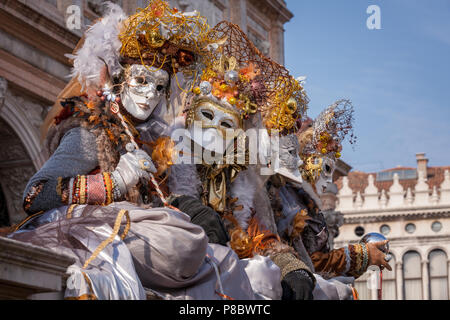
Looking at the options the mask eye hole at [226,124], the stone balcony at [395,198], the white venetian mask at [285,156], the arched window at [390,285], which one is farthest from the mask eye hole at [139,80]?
the arched window at [390,285]

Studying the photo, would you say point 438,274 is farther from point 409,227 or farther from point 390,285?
point 409,227

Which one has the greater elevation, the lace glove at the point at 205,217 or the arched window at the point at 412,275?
the lace glove at the point at 205,217

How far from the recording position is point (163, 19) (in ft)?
15.4

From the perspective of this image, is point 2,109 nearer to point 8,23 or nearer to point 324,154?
point 8,23

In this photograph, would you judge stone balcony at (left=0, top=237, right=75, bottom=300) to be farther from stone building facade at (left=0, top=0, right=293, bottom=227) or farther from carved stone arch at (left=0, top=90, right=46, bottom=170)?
carved stone arch at (left=0, top=90, right=46, bottom=170)

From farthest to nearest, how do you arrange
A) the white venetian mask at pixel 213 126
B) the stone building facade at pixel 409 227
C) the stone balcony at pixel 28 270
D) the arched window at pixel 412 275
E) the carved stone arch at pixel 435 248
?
the arched window at pixel 412 275 < the carved stone arch at pixel 435 248 < the stone building facade at pixel 409 227 < the white venetian mask at pixel 213 126 < the stone balcony at pixel 28 270

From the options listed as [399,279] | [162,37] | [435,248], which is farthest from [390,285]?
[162,37]

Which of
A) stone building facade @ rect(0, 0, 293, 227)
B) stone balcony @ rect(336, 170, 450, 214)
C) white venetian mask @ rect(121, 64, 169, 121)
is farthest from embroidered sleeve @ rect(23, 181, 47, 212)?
stone balcony @ rect(336, 170, 450, 214)

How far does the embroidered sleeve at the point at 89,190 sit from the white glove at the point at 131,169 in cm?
4

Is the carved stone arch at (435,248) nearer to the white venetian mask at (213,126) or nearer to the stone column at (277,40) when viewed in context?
the stone column at (277,40)

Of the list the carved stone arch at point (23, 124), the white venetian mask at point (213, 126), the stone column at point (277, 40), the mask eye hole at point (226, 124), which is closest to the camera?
the white venetian mask at point (213, 126)

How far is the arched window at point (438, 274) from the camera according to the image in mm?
32219

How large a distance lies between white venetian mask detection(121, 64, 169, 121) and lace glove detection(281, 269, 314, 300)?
1.17 meters

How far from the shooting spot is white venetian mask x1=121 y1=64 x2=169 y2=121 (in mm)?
4496
